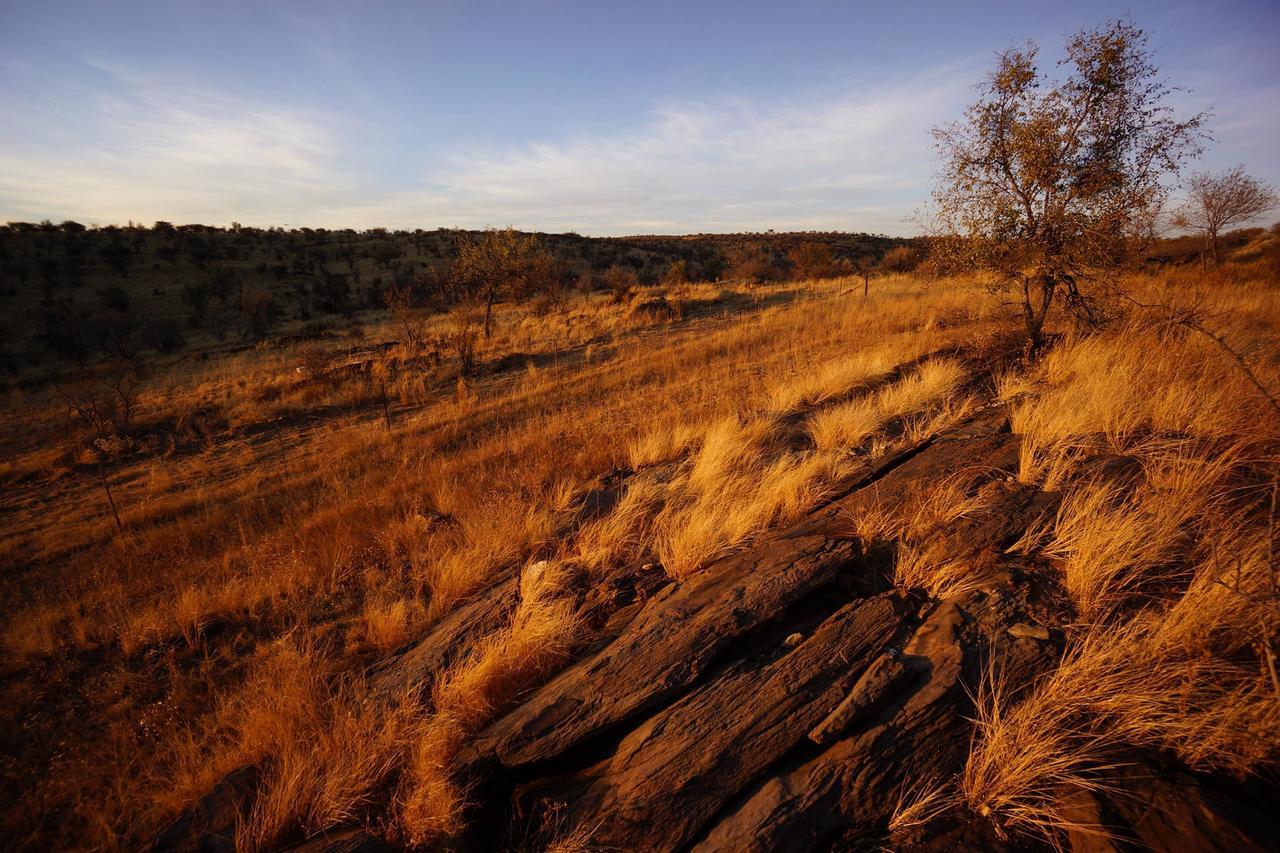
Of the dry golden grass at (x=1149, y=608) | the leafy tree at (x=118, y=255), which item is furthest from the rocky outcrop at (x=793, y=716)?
the leafy tree at (x=118, y=255)

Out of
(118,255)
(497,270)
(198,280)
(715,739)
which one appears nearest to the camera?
(715,739)

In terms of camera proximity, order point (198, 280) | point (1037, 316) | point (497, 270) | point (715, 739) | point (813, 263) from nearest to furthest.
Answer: point (715, 739) → point (1037, 316) → point (497, 270) → point (198, 280) → point (813, 263)

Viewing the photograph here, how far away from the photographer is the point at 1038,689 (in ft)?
7.24

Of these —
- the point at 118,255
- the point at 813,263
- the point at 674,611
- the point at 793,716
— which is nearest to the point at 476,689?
the point at 674,611

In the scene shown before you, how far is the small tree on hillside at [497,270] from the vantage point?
20.2 m

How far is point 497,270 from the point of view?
66.4 ft

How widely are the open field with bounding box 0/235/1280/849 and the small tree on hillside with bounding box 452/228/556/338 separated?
44.2ft

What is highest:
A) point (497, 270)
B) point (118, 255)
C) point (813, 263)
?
point (118, 255)

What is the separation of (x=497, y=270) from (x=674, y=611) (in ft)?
64.6

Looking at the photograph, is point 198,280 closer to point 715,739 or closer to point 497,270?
point 497,270

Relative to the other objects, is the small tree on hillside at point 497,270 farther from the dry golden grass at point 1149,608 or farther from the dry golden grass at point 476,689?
the dry golden grass at point 1149,608

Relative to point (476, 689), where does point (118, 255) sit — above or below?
above

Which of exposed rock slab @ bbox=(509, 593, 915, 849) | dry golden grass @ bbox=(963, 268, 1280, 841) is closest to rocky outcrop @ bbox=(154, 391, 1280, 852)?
exposed rock slab @ bbox=(509, 593, 915, 849)

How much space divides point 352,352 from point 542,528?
15.9 metres
